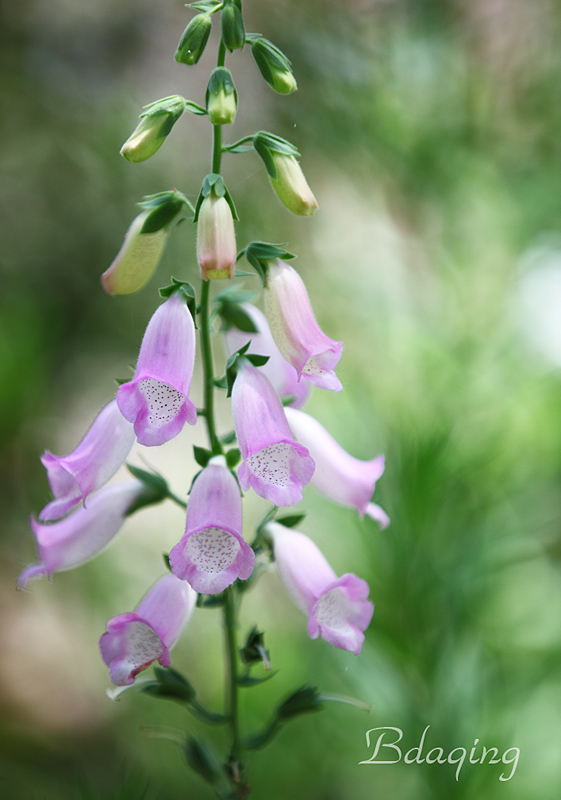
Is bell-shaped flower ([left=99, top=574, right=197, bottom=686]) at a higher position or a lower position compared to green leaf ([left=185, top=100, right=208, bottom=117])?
lower

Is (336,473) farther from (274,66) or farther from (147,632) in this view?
(274,66)

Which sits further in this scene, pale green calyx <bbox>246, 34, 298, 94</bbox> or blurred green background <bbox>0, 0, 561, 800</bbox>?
blurred green background <bbox>0, 0, 561, 800</bbox>

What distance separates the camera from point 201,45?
544 millimetres

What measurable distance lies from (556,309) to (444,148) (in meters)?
0.38

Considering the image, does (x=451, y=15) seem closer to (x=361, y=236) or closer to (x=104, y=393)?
(x=361, y=236)

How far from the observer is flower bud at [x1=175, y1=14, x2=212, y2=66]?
0.54 metres

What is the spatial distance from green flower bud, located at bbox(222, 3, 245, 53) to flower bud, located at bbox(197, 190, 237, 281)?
126 mm

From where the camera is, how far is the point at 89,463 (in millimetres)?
591

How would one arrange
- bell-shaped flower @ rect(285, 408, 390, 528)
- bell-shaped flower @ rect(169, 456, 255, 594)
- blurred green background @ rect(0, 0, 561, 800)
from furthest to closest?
blurred green background @ rect(0, 0, 561, 800), bell-shaped flower @ rect(285, 408, 390, 528), bell-shaped flower @ rect(169, 456, 255, 594)

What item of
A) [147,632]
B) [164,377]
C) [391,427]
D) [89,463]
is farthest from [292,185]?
[391,427]

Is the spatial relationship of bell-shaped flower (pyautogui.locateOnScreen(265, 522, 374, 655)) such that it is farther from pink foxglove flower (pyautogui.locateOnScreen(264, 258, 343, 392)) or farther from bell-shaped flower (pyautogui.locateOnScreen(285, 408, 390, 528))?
pink foxglove flower (pyautogui.locateOnScreen(264, 258, 343, 392))

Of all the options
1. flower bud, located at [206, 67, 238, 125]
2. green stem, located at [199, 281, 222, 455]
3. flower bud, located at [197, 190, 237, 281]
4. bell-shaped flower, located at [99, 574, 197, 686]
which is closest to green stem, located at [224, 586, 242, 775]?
bell-shaped flower, located at [99, 574, 197, 686]

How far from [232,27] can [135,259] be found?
0.20 metres

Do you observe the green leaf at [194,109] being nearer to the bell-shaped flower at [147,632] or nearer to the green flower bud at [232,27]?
the green flower bud at [232,27]
